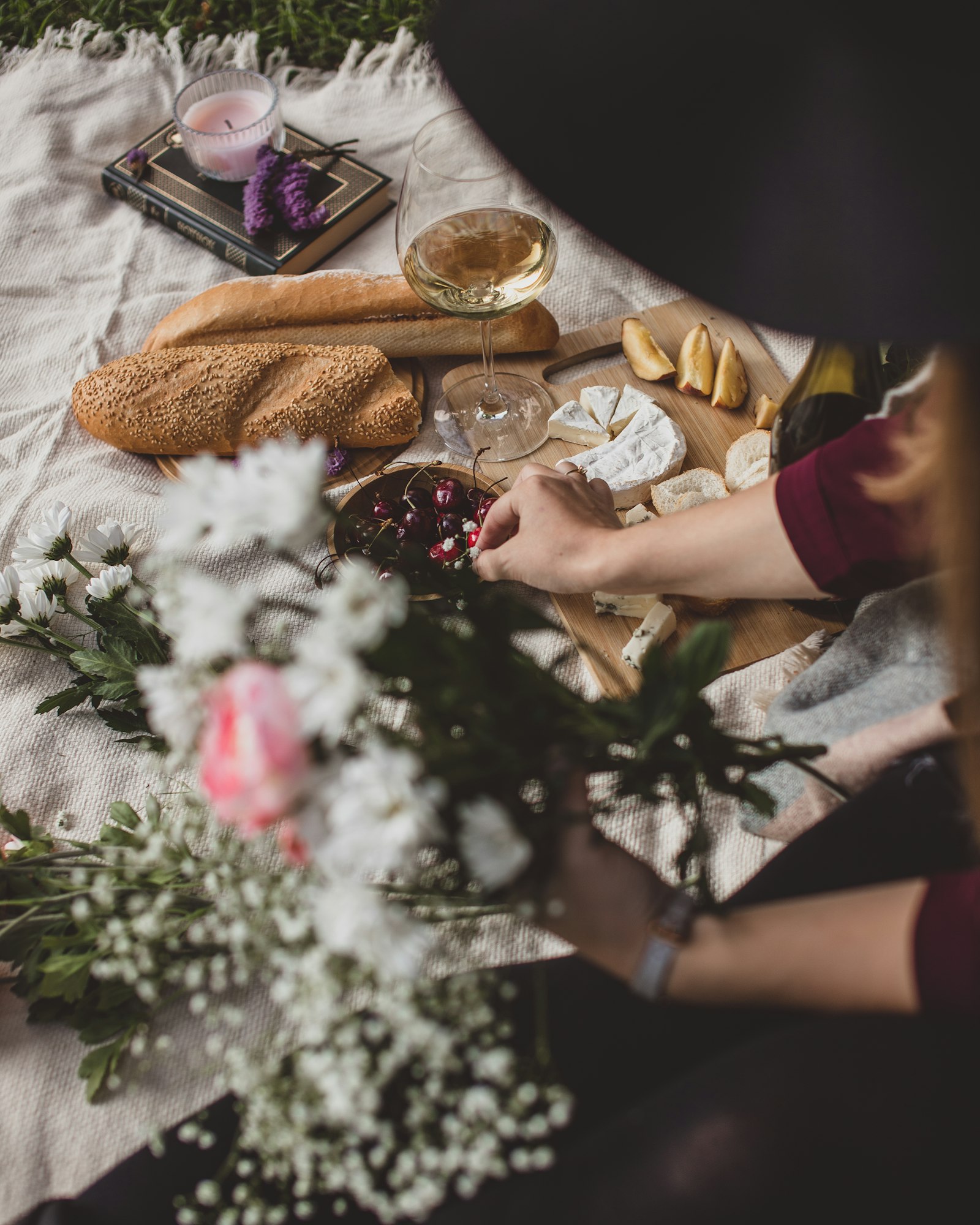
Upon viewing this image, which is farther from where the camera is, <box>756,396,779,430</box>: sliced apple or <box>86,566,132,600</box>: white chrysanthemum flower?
<box>756,396,779,430</box>: sliced apple

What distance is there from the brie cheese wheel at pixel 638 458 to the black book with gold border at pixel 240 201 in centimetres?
46

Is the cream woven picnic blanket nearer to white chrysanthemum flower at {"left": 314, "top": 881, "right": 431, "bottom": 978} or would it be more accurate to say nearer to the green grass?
the green grass

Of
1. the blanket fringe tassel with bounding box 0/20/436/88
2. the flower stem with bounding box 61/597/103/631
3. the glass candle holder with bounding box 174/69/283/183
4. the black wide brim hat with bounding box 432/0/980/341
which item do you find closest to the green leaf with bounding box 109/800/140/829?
the flower stem with bounding box 61/597/103/631

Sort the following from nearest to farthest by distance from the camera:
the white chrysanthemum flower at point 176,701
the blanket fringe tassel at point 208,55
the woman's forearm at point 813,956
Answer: the white chrysanthemum flower at point 176,701 < the woman's forearm at point 813,956 < the blanket fringe tassel at point 208,55

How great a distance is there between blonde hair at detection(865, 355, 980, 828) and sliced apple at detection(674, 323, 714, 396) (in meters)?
0.46

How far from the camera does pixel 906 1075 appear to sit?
458mm

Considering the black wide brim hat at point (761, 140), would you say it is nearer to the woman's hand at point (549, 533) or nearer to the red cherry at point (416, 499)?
the woman's hand at point (549, 533)

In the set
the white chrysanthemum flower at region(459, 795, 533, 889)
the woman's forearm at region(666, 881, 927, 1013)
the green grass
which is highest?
the white chrysanthemum flower at region(459, 795, 533, 889)

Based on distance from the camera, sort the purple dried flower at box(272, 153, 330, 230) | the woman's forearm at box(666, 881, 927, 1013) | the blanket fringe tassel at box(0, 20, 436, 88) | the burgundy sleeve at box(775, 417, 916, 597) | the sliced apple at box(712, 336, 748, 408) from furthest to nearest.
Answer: the blanket fringe tassel at box(0, 20, 436, 88) < the purple dried flower at box(272, 153, 330, 230) < the sliced apple at box(712, 336, 748, 408) < the burgundy sleeve at box(775, 417, 916, 597) < the woman's forearm at box(666, 881, 927, 1013)

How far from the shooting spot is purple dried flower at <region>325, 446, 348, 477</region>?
0.96 meters

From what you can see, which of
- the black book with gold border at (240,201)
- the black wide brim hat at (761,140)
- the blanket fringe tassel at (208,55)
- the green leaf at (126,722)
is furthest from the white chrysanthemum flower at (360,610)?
the blanket fringe tassel at (208,55)

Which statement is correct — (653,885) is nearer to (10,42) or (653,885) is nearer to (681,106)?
(681,106)

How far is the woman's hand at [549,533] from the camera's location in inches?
30.0

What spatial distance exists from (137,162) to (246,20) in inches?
15.2
